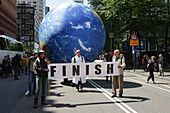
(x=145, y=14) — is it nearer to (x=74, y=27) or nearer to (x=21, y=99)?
(x=74, y=27)

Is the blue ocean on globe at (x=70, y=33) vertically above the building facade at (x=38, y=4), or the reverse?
the building facade at (x=38, y=4)

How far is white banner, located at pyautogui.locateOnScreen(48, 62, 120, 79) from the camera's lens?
24.1 ft

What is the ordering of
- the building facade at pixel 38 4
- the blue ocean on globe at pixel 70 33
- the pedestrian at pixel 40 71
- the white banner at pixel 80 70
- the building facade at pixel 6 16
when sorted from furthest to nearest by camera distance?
the building facade at pixel 38 4 < the building facade at pixel 6 16 < the blue ocean on globe at pixel 70 33 < the white banner at pixel 80 70 < the pedestrian at pixel 40 71

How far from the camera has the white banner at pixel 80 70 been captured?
735cm

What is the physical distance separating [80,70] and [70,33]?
8.73 feet

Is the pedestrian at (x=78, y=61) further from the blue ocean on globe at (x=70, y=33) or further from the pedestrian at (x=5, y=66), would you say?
the pedestrian at (x=5, y=66)

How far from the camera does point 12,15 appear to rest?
7569 cm

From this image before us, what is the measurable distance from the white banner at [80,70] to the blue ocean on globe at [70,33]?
6.94 feet

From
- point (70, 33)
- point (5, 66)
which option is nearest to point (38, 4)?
point (5, 66)

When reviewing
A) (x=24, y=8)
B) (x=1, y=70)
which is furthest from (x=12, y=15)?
(x=1, y=70)

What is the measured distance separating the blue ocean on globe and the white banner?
83.3 inches

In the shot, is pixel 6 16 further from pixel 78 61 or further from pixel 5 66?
pixel 78 61

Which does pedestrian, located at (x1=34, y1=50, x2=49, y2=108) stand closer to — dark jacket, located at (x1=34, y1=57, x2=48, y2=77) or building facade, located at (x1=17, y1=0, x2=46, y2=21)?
dark jacket, located at (x1=34, y1=57, x2=48, y2=77)

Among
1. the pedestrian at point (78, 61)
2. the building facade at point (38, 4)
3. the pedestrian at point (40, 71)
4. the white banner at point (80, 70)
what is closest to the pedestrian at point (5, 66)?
the pedestrian at point (78, 61)
